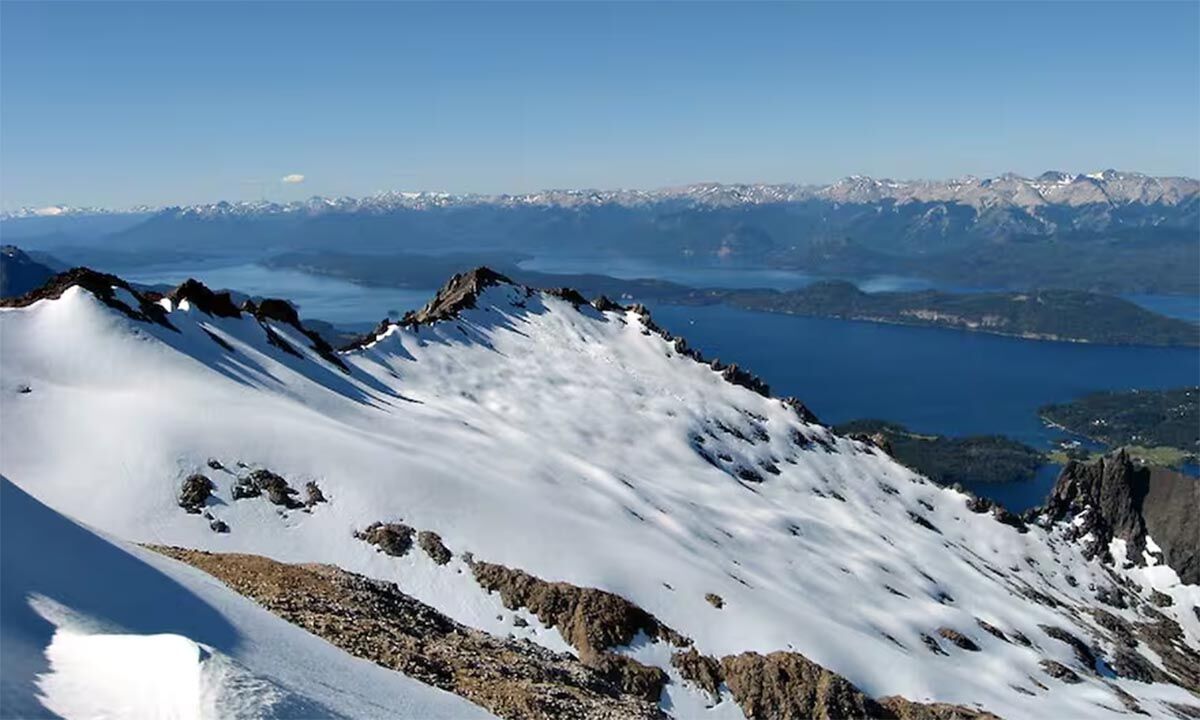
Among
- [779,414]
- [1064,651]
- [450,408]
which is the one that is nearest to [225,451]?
[450,408]

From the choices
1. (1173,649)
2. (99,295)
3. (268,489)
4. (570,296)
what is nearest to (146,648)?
(268,489)

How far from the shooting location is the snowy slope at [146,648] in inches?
794

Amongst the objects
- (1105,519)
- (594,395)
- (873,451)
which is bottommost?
(1105,519)

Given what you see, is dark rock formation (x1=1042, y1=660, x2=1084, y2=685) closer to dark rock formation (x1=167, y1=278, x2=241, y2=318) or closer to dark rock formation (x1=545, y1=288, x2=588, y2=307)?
dark rock formation (x1=167, y1=278, x2=241, y2=318)

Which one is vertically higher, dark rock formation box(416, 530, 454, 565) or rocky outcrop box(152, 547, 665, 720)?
rocky outcrop box(152, 547, 665, 720)

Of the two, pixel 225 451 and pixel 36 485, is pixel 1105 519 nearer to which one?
pixel 225 451

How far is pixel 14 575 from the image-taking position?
24953 mm

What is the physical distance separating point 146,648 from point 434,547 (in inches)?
1362

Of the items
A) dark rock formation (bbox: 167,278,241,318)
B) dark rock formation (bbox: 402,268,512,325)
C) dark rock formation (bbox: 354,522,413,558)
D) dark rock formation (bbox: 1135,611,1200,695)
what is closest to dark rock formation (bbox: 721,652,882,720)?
dark rock formation (bbox: 354,522,413,558)

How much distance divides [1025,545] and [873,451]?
83.6 ft

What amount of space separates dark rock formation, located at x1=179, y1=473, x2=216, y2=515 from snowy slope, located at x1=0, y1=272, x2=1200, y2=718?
2.08ft

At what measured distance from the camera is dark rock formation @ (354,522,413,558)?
54.4m

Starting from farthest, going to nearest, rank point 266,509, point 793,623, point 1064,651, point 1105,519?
1. point 1105,519
2. point 1064,651
3. point 793,623
4. point 266,509

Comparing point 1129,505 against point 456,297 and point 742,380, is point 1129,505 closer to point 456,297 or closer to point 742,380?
point 742,380
